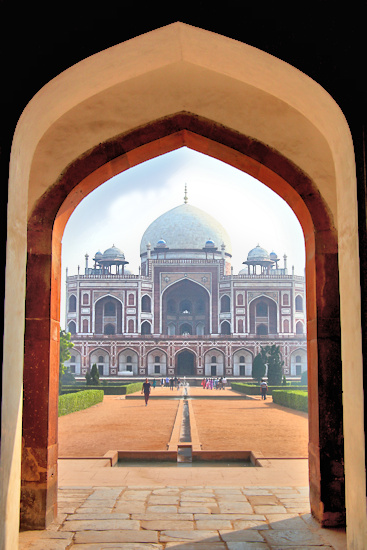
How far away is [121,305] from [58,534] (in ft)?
103

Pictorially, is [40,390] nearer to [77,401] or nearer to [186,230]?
[77,401]

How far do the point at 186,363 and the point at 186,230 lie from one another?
380 inches

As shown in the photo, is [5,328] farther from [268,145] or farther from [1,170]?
[268,145]

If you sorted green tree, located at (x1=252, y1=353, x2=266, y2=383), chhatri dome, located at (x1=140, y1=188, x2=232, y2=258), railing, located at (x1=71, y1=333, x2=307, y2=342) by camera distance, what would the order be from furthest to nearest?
chhatri dome, located at (x1=140, y1=188, x2=232, y2=258), railing, located at (x1=71, y1=333, x2=307, y2=342), green tree, located at (x1=252, y1=353, x2=266, y2=383)

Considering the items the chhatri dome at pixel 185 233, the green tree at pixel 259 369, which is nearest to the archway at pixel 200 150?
the green tree at pixel 259 369

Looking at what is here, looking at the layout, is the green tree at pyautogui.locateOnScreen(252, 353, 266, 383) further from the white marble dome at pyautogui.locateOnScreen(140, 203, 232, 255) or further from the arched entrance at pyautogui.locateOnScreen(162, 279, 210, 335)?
the white marble dome at pyautogui.locateOnScreen(140, 203, 232, 255)

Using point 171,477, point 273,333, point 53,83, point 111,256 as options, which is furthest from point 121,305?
point 53,83

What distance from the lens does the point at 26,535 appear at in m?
3.50

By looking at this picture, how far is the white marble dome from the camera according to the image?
38156 mm

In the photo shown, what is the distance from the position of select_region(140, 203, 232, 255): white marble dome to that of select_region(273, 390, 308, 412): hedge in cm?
2232

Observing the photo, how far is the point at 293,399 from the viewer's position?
14.7 m

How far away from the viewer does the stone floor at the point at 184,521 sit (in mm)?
3363

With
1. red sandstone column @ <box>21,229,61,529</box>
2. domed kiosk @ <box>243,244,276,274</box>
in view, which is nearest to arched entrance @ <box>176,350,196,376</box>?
domed kiosk @ <box>243,244,276,274</box>

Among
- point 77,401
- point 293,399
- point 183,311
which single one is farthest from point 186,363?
point 77,401
